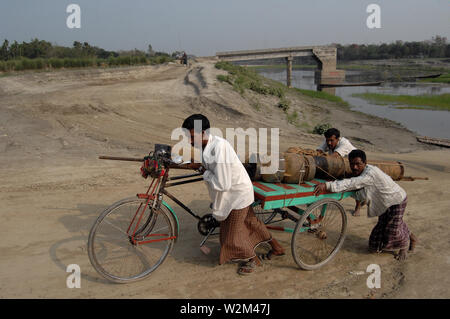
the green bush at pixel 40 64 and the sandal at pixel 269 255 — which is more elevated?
the green bush at pixel 40 64

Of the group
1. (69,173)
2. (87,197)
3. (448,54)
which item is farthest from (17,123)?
(448,54)

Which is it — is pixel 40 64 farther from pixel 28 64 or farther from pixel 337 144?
pixel 337 144

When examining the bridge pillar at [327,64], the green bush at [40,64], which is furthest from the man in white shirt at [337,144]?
the bridge pillar at [327,64]

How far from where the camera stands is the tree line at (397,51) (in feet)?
280

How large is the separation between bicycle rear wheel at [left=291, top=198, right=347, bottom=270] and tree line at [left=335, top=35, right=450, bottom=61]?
89.8 m

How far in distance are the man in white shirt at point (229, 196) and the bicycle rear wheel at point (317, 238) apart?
0.47m

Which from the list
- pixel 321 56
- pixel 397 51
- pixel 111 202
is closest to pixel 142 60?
pixel 321 56

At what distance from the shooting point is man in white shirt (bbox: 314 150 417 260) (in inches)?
145

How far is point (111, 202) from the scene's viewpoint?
17.4 feet

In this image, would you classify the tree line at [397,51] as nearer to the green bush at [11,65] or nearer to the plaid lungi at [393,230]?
the green bush at [11,65]

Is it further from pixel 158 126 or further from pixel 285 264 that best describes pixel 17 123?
pixel 285 264
